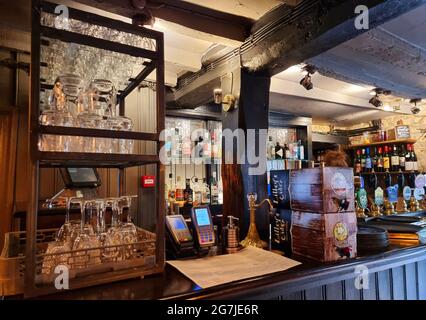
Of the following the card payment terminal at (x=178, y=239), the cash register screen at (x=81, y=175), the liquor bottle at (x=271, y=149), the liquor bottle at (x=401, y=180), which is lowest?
the card payment terminal at (x=178, y=239)

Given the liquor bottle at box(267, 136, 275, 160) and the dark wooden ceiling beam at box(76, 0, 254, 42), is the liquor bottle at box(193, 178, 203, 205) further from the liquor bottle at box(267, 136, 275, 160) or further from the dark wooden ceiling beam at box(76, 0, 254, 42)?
the dark wooden ceiling beam at box(76, 0, 254, 42)

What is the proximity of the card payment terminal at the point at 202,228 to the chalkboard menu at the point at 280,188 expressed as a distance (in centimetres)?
46

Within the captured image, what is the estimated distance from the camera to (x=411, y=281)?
1.60 metres

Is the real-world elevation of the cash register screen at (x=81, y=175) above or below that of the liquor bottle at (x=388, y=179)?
above

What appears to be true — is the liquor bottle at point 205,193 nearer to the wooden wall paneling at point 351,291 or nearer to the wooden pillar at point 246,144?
the wooden pillar at point 246,144

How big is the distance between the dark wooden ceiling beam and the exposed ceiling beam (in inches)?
4.7

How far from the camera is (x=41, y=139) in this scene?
3.38 feet

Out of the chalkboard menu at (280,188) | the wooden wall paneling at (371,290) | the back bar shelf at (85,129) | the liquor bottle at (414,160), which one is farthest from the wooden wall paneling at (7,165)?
the liquor bottle at (414,160)

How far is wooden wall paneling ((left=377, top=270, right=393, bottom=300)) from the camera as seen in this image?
146 centimetres

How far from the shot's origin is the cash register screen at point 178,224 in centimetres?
141

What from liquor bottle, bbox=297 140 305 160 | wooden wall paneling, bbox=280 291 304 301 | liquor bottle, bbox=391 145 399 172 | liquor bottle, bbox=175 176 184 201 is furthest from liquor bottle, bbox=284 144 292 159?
wooden wall paneling, bbox=280 291 304 301

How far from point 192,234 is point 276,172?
64 centimetres

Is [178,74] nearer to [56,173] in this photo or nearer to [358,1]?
[56,173]
